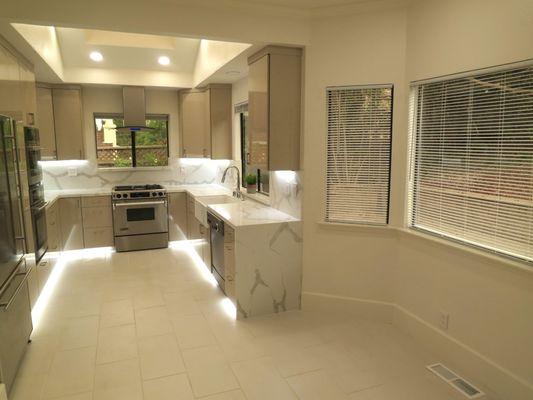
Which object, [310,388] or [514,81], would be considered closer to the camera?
[514,81]

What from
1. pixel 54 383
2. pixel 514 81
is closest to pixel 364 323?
pixel 514 81

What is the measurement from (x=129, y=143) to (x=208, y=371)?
4.71 metres

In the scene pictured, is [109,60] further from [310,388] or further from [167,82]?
[310,388]

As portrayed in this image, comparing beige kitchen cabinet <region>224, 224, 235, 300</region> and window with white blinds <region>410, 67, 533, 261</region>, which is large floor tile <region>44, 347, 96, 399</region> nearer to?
beige kitchen cabinet <region>224, 224, 235, 300</region>

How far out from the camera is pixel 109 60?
18.0 feet

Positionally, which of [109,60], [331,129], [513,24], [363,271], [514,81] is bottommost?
[363,271]

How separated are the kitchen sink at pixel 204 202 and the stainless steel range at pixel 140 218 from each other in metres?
0.93

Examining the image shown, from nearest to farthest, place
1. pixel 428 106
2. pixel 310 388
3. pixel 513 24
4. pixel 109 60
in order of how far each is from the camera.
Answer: pixel 513 24 < pixel 310 388 < pixel 428 106 < pixel 109 60

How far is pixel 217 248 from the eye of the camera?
13.8ft

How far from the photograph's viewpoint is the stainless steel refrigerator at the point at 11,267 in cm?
248

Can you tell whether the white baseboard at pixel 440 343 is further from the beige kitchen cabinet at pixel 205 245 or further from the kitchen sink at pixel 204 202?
the kitchen sink at pixel 204 202

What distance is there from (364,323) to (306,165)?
1.54 m

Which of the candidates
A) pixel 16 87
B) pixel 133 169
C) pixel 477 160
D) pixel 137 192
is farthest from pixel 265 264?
pixel 133 169

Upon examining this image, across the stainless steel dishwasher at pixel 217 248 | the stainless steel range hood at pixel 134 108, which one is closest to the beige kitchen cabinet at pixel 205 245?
the stainless steel dishwasher at pixel 217 248
